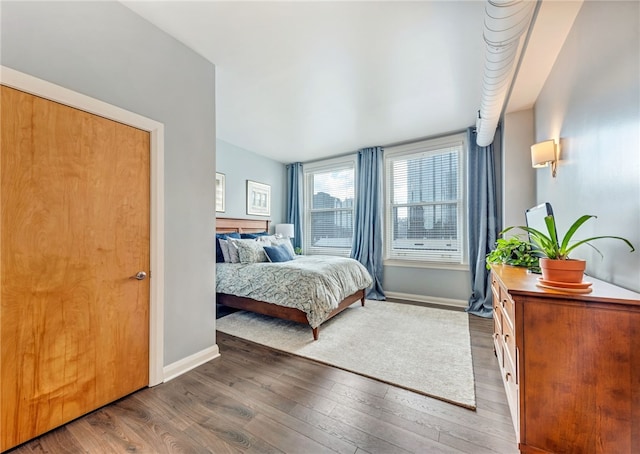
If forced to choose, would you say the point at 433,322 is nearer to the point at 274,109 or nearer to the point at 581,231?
the point at 581,231

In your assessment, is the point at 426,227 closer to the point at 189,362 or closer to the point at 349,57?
the point at 349,57

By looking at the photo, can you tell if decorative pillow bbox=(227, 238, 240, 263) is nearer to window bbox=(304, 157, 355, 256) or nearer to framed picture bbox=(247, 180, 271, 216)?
framed picture bbox=(247, 180, 271, 216)

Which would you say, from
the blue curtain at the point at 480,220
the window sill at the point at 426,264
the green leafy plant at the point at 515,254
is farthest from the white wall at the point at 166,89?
the blue curtain at the point at 480,220

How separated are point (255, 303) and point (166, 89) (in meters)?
2.37

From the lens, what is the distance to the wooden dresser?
105 centimetres

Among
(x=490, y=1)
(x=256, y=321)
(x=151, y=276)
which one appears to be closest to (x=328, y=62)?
(x=490, y=1)

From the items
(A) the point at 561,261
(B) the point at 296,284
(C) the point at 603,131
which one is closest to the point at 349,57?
(C) the point at 603,131

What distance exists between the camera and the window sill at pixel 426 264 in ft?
12.9

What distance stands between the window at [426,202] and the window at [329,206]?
827 mm

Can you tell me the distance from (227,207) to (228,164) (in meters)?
0.76

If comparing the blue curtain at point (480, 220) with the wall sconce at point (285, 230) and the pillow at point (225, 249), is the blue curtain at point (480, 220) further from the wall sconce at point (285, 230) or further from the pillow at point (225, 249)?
the pillow at point (225, 249)

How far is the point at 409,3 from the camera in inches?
67.4

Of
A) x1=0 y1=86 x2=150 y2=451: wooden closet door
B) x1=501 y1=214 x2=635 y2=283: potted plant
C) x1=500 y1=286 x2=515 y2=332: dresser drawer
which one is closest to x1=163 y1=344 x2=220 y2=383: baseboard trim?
x1=0 y1=86 x2=150 y2=451: wooden closet door

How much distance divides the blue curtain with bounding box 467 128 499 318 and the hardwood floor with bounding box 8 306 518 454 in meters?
1.74
